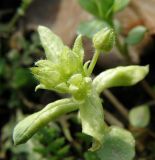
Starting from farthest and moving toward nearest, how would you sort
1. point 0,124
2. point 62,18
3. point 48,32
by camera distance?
1. point 62,18
2. point 0,124
3. point 48,32

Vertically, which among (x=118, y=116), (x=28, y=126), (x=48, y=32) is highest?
(x=48, y=32)

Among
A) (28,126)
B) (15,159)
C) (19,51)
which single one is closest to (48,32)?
(28,126)

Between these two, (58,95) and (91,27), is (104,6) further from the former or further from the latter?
(58,95)

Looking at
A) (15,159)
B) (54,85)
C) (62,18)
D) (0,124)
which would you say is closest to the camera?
(54,85)

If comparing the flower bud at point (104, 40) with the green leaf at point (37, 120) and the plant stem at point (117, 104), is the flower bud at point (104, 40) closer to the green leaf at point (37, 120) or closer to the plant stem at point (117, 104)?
the green leaf at point (37, 120)

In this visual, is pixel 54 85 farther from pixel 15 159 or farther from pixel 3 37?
pixel 3 37
